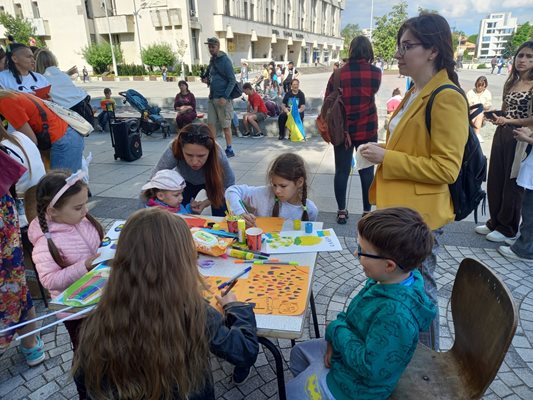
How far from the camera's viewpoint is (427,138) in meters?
1.88

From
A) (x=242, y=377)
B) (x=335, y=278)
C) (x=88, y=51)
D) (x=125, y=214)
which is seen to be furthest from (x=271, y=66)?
(x=88, y=51)

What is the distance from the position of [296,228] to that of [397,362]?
1127 mm

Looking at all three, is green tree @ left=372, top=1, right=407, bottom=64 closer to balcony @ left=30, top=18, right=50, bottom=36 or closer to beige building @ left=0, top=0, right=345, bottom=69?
beige building @ left=0, top=0, right=345, bottom=69

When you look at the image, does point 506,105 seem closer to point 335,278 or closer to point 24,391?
point 335,278

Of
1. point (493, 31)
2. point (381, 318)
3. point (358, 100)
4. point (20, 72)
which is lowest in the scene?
point (381, 318)

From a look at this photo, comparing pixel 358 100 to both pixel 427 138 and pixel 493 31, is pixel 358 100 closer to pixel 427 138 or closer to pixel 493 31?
pixel 427 138

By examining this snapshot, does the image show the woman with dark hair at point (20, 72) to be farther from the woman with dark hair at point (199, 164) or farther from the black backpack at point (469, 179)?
the black backpack at point (469, 179)

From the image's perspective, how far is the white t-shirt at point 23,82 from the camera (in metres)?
3.89

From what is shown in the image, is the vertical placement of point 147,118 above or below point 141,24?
below

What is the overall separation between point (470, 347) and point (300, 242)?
0.96m

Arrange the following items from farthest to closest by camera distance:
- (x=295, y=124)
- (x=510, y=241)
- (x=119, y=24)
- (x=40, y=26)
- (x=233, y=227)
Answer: (x=40, y=26) < (x=119, y=24) < (x=295, y=124) < (x=510, y=241) < (x=233, y=227)

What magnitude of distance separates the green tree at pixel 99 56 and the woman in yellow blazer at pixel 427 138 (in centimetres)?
3668

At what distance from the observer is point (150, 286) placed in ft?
3.83

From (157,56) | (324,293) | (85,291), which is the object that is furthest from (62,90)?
(157,56)
